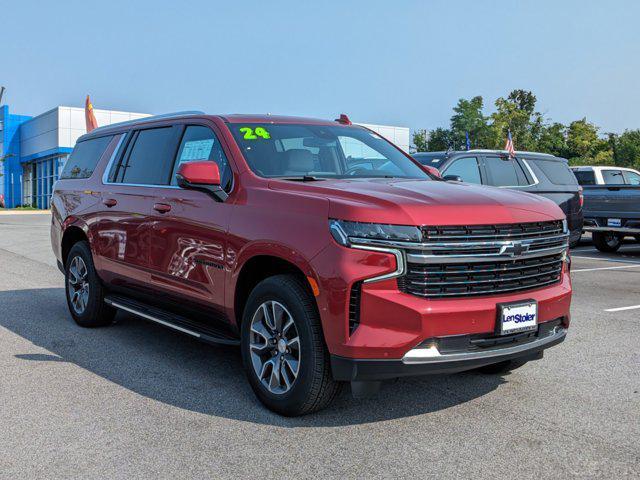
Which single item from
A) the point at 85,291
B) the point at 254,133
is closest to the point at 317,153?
the point at 254,133

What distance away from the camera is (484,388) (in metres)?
4.76

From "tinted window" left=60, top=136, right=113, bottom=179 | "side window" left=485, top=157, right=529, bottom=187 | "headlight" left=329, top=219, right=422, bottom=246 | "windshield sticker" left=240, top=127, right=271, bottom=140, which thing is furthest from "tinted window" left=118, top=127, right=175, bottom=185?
"side window" left=485, top=157, right=529, bottom=187

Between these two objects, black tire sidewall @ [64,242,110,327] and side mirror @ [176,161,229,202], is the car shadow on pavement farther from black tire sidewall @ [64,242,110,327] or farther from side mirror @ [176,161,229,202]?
side mirror @ [176,161,229,202]

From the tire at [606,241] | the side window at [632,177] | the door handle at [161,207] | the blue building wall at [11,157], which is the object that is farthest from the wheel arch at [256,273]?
the blue building wall at [11,157]

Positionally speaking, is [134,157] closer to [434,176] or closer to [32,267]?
[434,176]

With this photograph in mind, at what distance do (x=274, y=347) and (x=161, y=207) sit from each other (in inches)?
67.9

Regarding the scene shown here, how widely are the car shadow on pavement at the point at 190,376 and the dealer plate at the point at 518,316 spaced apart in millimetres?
741

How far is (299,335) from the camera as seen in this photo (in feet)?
13.0

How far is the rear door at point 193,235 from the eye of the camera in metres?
4.71

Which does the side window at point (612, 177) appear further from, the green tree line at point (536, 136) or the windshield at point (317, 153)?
the green tree line at point (536, 136)

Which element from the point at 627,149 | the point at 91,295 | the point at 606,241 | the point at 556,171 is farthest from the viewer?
the point at 627,149

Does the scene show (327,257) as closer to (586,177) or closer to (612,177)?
(586,177)

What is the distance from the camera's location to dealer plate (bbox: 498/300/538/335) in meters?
3.90

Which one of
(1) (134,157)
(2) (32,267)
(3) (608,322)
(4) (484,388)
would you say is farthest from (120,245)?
(2) (32,267)
